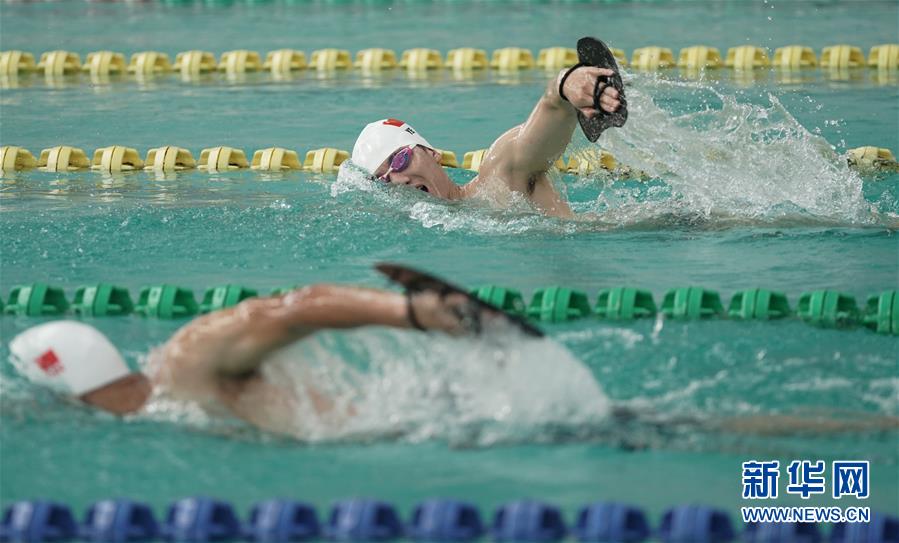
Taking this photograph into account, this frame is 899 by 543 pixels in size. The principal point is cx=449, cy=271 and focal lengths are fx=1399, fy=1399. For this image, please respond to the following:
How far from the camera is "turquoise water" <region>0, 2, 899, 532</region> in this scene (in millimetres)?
3371

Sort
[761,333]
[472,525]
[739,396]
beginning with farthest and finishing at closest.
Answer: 1. [761,333]
2. [739,396]
3. [472,525]

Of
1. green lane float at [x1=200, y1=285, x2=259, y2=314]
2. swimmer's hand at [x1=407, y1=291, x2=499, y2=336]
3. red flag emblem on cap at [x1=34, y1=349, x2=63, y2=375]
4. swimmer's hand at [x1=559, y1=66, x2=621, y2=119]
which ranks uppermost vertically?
swimmer's hand at [x1=559, y1=66, x2=621, y2=119]

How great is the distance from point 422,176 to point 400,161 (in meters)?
0.11

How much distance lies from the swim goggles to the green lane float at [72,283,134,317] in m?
1.29

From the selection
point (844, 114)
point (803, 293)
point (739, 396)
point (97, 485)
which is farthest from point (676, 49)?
point (97, 485)

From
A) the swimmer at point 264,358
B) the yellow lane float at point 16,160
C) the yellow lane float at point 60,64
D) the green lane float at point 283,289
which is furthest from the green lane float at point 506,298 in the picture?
the yellow lane float at point 60,64

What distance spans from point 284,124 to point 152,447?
4.79 metres

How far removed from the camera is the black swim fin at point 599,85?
4.81 meters

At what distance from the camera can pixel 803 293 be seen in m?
4.58

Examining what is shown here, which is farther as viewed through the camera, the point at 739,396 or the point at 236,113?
the point at 236,113

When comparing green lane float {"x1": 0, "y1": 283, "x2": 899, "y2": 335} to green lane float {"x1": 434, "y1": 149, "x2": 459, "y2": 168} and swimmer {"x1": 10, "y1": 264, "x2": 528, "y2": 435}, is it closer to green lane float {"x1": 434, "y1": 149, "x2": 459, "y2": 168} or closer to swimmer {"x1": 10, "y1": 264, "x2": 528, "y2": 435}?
swimmer {"x1": 10, "y1": 264, "x2": 528, "y2": 435}

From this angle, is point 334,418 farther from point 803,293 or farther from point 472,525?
point 803,293

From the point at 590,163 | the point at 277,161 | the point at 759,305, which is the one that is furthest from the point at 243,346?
the point at 277,161

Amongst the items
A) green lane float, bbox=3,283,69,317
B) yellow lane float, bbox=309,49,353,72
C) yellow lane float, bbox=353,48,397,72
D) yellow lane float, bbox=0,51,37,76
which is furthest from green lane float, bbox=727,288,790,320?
yellow lane float, bbox=0,51,37,76
